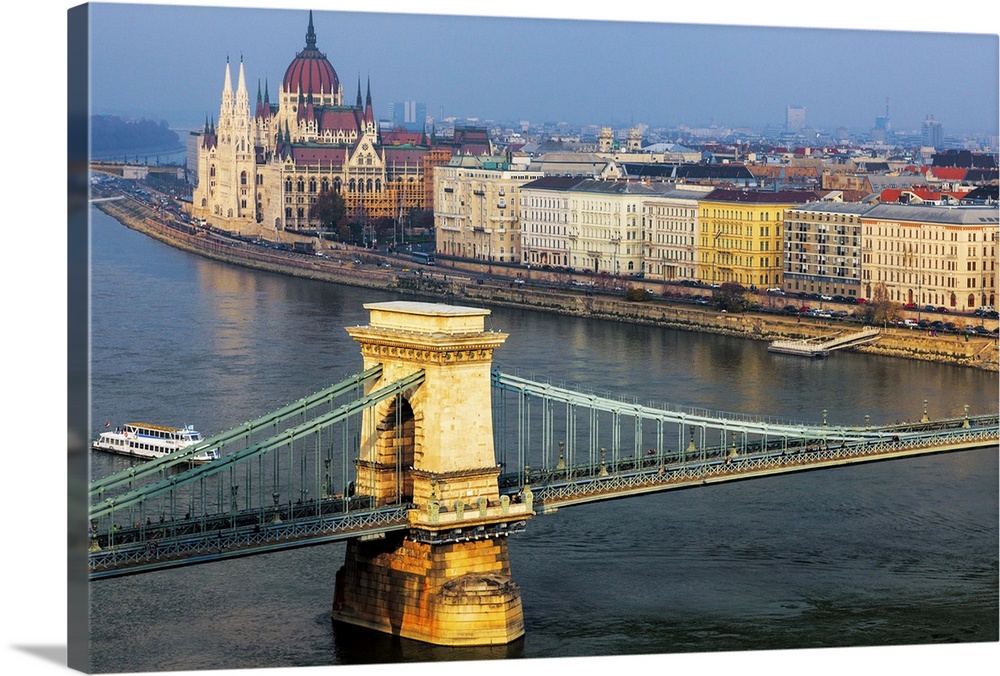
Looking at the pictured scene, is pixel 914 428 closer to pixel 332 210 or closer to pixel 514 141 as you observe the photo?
pixel 514 141

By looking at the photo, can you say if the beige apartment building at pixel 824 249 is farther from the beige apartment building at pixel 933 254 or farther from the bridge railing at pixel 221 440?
the bridge railing at pixel 221 440

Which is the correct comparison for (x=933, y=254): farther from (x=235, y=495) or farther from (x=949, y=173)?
(x=235, y=495)

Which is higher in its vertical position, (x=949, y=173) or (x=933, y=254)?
(x=949, y=173)

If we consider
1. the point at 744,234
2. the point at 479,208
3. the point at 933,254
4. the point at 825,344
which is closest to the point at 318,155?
the point at 479,208

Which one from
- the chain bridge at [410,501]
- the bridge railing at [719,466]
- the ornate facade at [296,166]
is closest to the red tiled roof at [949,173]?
the ornate facade at [296,166]

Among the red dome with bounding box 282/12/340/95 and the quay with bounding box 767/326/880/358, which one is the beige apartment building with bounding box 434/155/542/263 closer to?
the red dome with bounding box 282/12/340/95

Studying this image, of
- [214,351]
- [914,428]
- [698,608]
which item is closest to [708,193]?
[214,351]
